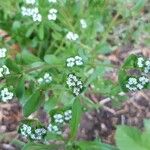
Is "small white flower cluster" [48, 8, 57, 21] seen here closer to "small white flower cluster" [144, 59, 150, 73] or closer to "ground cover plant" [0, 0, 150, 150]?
"ground cover plant" [0, 0, 150, 150]

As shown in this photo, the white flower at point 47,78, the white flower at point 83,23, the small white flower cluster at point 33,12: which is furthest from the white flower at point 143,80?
the white flower at point 83,23

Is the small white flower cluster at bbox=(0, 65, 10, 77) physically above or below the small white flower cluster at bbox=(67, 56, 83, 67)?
below

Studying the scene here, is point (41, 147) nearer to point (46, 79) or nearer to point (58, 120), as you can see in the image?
point (58, 120)

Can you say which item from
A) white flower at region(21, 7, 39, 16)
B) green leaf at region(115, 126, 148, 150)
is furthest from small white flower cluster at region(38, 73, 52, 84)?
green leaf at region(115, 126, 148, 150)

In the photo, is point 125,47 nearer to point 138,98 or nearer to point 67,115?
point 138,98

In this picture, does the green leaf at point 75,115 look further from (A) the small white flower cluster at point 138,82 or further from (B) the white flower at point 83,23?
(B) the white flower at point 83,23

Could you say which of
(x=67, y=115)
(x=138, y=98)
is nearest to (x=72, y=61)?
(x=67, y=115)

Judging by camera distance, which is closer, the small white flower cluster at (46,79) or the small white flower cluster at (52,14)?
the small white flower cluster at (46,79)

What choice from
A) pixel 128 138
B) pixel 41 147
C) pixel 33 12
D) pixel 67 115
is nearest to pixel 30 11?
pixel 33 12
